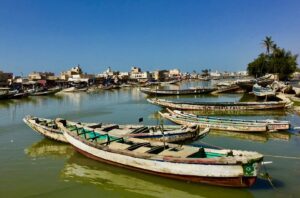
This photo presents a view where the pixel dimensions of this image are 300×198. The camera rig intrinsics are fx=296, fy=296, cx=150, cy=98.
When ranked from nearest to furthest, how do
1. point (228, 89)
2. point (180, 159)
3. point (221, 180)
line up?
point (221, 180)
point (180, 159)
point (228, 89)

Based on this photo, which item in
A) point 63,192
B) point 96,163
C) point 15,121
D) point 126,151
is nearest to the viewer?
point 63,192

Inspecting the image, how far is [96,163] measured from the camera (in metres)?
15.9

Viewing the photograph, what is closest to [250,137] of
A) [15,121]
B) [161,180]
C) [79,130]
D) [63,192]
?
[161,180]

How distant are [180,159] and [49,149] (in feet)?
35.8

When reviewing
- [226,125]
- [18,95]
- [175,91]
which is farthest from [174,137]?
[18,95]

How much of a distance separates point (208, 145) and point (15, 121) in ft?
76.5

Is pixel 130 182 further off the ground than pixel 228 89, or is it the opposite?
pixel 228 89

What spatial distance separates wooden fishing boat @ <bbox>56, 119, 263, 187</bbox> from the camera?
11320mm

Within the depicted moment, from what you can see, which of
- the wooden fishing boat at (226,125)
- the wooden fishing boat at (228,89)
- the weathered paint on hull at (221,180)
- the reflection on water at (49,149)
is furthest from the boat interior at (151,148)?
the wooden fishing boat at (228,89)

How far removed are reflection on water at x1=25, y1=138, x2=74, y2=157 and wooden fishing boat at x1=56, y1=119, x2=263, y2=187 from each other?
Result: 2.19m

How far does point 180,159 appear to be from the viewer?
12219mm

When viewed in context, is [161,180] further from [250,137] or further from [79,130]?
[250,137]

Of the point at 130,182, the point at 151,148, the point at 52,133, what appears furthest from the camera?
the point at 52,133

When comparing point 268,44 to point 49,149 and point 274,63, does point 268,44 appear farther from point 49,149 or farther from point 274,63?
point 49,149
